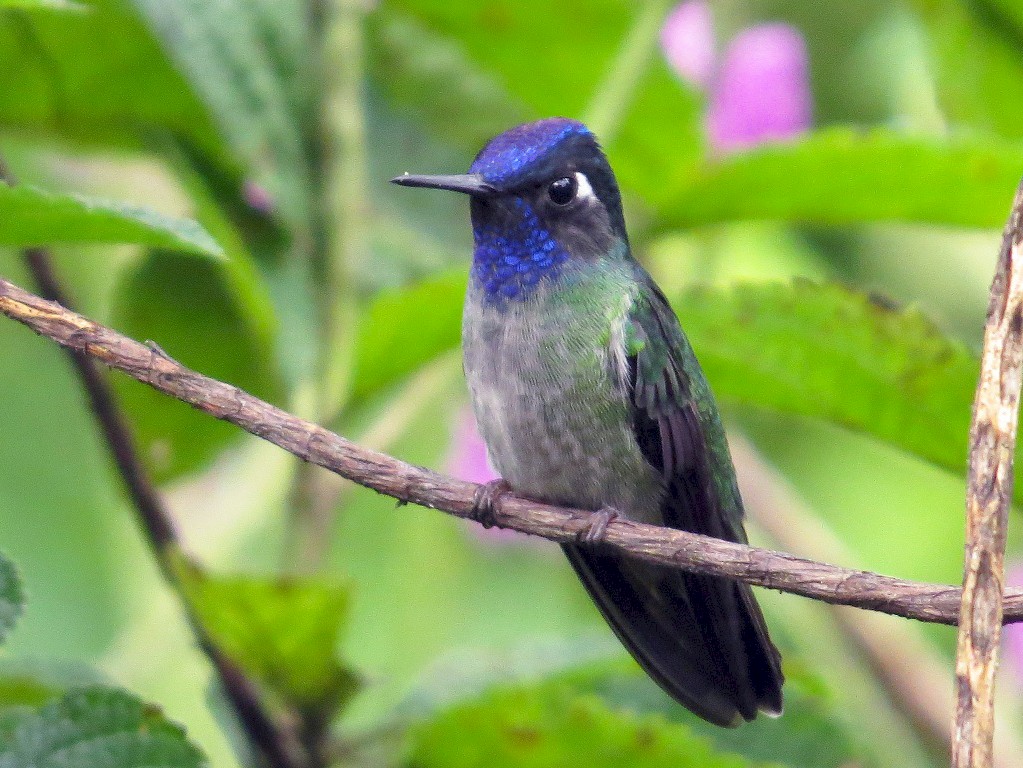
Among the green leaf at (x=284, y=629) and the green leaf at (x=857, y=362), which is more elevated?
the green leaf at (x=857, y=362)

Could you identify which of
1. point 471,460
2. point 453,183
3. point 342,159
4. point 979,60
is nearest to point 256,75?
point 342,159

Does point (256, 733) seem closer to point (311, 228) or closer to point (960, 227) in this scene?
point (311, 228)

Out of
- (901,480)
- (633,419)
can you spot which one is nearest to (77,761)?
(633,419)

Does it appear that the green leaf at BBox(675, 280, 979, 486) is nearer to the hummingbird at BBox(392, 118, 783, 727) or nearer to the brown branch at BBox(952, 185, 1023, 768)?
the hummingbird at BBox(392, 118, 783, 727)

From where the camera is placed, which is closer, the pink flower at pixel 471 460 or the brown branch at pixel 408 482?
the brown branch at pixel 408 482

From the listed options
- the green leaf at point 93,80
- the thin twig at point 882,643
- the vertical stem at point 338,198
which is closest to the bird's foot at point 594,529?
the vertical stem at point 338,198

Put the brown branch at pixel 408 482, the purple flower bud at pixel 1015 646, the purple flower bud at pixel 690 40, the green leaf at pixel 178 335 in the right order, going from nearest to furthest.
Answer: the brown branch at pixel 408 482, the green leaf at pixel 178 335, the purple flower bud at pixel 1015 646, the purple flower bud at pixel 690 40

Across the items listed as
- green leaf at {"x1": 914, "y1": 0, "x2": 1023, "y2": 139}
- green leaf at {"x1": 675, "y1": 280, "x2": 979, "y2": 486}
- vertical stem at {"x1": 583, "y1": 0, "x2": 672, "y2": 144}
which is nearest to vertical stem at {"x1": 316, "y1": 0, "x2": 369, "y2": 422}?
vertical stem at {"x1": 583, "y1": 0, "x2": 672, "y2": 144}

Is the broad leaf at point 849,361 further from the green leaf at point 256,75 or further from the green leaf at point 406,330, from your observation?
the green leaf at point 256,75
